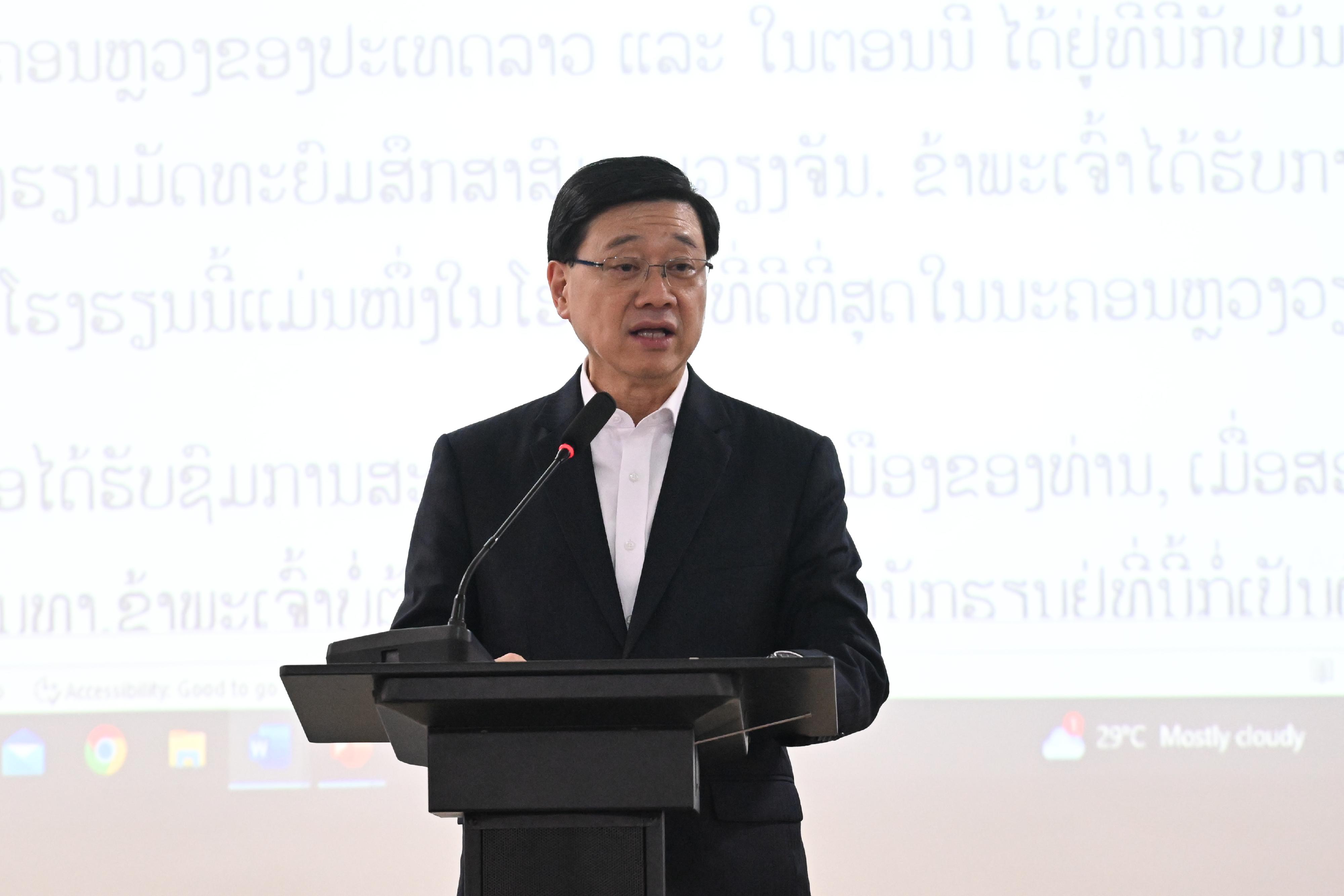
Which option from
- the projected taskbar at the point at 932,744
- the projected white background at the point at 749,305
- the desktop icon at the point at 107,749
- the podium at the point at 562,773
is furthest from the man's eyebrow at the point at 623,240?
the desktop icon at the point at 107,749

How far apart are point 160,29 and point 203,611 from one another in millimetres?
1502

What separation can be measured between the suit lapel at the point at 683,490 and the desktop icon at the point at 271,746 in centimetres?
181

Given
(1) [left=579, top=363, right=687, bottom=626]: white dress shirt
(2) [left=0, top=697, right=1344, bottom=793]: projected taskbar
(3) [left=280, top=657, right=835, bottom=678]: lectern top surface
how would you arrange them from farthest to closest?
(2) [left=0, top=697, right=1344, bottom=793]: projected taskbar, (1) [left=579, top=363, right=687, bottom=626]: white dress shirt, (3) [left=280, top=657, right=835, bottom=678]: lectern top surface

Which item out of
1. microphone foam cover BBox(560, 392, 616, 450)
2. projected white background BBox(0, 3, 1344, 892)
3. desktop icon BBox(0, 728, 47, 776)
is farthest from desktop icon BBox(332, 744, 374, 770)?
microphone foam cover BBox(560, 392, 616, 450)

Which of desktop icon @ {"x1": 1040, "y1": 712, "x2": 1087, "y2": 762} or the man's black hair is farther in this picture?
desktop icon @ {"x1": 1040, "y1": 712, "x2": 1087, "y2": 762}

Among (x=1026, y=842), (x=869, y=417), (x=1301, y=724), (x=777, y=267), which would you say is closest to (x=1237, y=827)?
(x=1301, y=724)

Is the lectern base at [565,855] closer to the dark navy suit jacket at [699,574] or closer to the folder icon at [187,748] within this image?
the dark navy suit jacket at [699,574]

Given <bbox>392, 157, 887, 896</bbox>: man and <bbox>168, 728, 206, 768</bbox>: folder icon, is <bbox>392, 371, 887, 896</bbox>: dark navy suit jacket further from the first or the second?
<bbox>168, 728, 206, 768</bbox>: folder icon

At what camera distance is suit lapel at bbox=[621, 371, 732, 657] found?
1811 millimetres

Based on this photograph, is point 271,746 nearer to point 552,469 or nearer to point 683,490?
point 683,490

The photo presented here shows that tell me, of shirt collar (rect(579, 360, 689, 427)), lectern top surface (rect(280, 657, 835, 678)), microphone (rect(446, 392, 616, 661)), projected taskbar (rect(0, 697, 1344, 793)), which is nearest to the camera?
lectern top surface (rect(280, 657, 835, 678))

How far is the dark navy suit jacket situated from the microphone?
12 centimetres

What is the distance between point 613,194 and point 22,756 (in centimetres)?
238

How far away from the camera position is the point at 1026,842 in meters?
3.34
